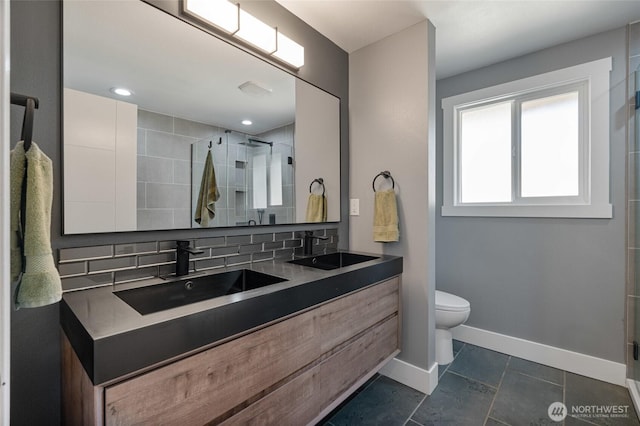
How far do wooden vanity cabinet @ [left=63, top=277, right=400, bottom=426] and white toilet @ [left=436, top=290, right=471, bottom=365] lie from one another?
2.14ft

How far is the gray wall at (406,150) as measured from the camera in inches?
75.0

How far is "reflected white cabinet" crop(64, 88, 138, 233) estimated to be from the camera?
1.08m

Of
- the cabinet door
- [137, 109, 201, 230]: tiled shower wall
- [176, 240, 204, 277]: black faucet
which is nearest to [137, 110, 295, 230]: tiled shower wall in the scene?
[137, 109, 201, 230]: tiled shower wall

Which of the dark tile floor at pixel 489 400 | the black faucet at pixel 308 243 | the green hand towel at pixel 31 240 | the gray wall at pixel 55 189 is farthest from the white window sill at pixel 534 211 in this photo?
the green hand towel at pixel 31 240

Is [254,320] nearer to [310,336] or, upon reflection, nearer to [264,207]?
[310,336]

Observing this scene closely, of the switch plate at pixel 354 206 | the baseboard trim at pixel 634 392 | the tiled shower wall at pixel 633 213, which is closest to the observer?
the baseboard trim at pixel 634 392

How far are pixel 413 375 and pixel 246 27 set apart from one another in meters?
2.31

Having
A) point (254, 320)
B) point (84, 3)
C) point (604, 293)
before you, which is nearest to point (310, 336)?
point (254, 320)

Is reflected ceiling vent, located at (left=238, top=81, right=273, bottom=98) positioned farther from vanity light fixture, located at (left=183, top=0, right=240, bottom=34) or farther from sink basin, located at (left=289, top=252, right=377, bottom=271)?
sink basin, located at (left=289, top=252, right=377, bottom=271)

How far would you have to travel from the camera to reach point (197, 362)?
90 cm

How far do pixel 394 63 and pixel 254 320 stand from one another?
1.86 meters

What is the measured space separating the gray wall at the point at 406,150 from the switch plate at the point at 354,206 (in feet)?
0.18

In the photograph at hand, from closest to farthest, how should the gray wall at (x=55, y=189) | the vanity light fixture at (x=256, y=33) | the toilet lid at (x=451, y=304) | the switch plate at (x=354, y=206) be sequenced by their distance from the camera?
the gray wall at (x=55, y=189)
the vanity light fixture at (x=256, y=33)
the toilet lid at (x=451, y=304)
the switch plate at (x=354, y=206)

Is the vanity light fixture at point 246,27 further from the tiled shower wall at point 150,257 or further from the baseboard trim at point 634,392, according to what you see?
the baseboard trim at point 634,392
